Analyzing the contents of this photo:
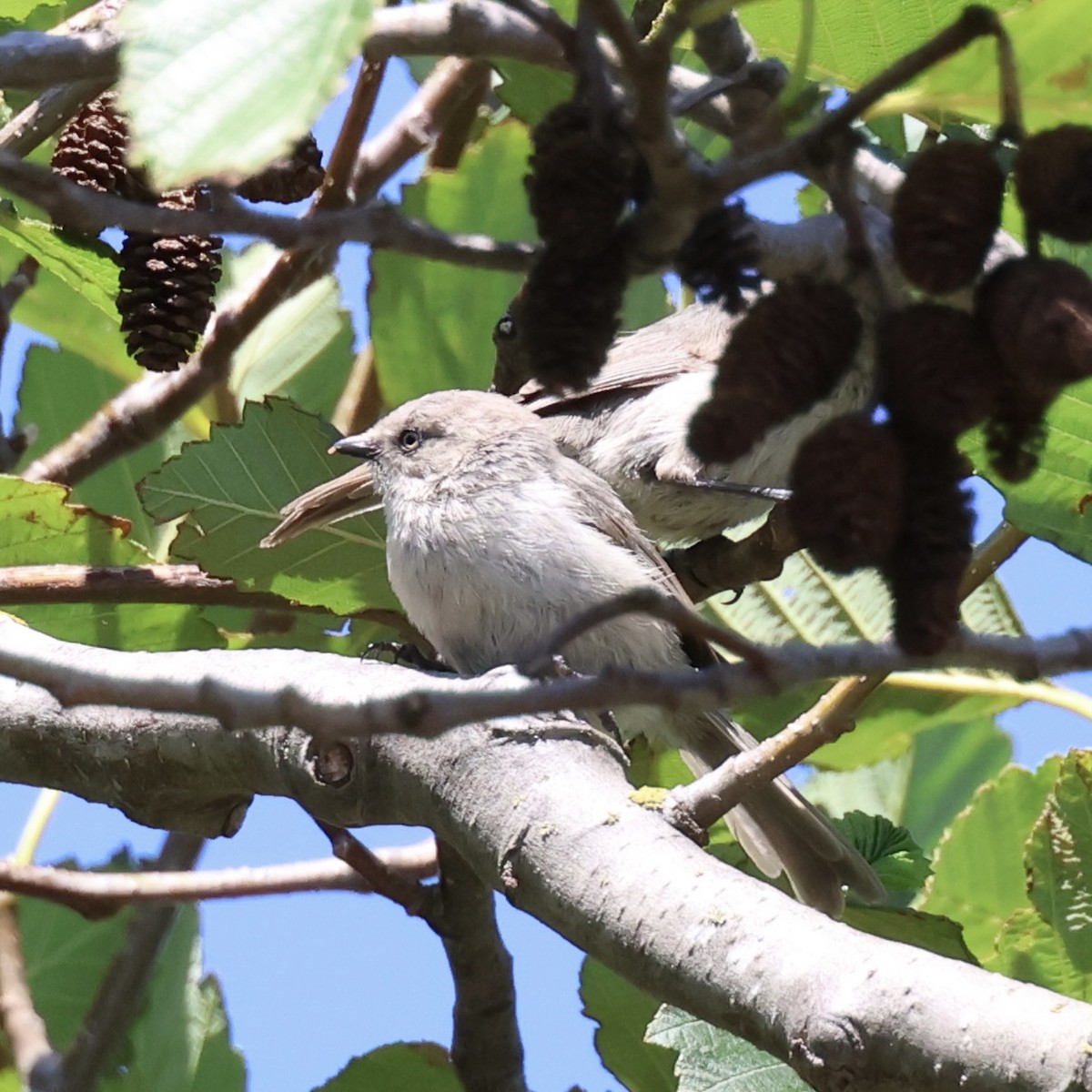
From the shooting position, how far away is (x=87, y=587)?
3.12 m

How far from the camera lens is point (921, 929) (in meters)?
2.95

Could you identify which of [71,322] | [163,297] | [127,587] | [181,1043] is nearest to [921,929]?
[181,1043]

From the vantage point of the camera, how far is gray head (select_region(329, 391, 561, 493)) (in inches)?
169

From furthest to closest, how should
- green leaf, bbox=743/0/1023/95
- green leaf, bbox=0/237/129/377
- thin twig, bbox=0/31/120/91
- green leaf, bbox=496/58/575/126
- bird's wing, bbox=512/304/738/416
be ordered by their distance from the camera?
bird's wing, bbox=512/304/738/416 < green leaf, bbox=0/237/129/377 < green leaf, bbox=496/58/575/126 < green leaf, bbox=743/0/1023/95 < thin twig, bbox=0/31/120/91

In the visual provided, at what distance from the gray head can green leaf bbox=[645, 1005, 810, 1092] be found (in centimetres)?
176

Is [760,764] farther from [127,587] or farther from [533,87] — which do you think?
[127,587]

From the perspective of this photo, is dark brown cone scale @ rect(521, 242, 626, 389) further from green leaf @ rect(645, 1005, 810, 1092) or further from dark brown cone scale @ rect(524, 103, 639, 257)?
green leaf @ rect(645, 1005, 810, 1092)

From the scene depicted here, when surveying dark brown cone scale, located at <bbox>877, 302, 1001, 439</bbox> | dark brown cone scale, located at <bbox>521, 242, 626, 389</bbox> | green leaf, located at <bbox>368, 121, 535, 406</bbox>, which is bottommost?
green leaf, located at <bbox>368, 121, 535, 406</bbox>

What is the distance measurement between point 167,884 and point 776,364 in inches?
70.4

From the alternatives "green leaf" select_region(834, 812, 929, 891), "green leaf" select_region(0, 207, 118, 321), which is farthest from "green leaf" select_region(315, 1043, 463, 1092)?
"green leaf" select_region(0, 207, 118, 321)

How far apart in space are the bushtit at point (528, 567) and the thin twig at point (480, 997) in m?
0.91

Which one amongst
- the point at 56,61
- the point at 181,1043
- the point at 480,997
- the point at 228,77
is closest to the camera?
the point at 228,77

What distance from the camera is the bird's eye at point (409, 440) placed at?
4.36 meters

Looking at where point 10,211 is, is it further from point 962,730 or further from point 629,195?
point 962,730
